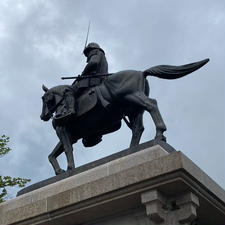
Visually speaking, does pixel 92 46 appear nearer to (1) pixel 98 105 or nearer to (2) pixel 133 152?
(1) pixel 98 105

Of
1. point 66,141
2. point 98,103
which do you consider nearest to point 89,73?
point 98,103

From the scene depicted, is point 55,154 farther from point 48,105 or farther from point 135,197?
point 135,197

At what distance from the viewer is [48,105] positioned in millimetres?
10648

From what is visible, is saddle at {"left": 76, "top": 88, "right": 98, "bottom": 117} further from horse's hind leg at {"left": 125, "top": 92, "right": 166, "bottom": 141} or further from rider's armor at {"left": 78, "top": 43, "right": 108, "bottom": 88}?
horse's hind leg at {"left": 125, "top": 92, "right": 166, "bottom": 141}

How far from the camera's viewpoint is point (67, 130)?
33.1 feet

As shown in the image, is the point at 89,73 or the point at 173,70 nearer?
the point at 173,70

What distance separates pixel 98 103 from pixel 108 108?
0.29m

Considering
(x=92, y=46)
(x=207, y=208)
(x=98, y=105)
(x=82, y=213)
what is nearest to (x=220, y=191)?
(x=207, y=208)

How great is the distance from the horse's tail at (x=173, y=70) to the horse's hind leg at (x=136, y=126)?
97 cm

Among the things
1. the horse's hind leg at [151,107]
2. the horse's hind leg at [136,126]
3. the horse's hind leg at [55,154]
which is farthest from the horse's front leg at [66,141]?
the horse's hind leg at [151,107]

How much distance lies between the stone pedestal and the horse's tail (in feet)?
6.36

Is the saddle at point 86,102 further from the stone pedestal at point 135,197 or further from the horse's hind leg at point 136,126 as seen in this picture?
the stone pedestal at point 135,197

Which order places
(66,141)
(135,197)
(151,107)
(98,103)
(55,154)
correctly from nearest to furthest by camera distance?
(135,197) < (151,107) < (98,103) < (66,141) < (55,154)

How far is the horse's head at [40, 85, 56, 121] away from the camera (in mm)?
10570
